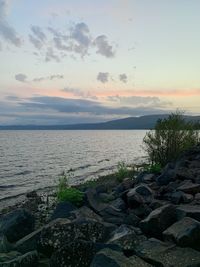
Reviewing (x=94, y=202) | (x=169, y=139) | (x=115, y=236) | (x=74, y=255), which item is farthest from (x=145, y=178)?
(x=74, y=255)

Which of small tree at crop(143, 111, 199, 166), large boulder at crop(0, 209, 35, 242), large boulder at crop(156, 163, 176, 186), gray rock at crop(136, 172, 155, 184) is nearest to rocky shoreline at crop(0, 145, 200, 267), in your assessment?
large boulder at crop(0, 209, 35, 242)

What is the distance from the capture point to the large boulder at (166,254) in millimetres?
10228

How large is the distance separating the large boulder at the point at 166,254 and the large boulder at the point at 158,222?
1371 millimetres

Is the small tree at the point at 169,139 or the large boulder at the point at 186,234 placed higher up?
the small tree at the point at 169,139

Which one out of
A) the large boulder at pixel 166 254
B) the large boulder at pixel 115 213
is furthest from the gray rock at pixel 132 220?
the large boulder at pixel 166 254

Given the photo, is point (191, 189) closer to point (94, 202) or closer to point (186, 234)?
point (94, 202)

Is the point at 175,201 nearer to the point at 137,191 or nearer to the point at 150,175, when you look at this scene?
the point at 137,191

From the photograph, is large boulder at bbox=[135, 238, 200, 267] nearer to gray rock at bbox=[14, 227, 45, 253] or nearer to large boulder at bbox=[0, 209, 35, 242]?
gray rock at bbox=[14, 227, 45, 253]

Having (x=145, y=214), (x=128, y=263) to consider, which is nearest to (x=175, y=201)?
(x=145, y=214)

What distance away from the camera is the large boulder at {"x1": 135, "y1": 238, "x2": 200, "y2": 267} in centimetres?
1023

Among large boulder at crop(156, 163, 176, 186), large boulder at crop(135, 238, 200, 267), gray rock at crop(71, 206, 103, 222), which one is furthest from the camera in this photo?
large boulder at crop(156, 163, 176, 186)

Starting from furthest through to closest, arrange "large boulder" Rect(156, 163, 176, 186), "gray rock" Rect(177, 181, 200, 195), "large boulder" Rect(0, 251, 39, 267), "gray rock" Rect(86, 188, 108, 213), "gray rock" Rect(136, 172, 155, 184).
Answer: "gray rock" Rect(136, 172, 155, 184) → "large boulder" Rect(156, 163, 176, 186) → "gray rock" Rect(177, 181, 200, 195) → "gray rock" Rect(86, 188, 108, 213) → "large boulder" Rect(0, 251, 39, 267)

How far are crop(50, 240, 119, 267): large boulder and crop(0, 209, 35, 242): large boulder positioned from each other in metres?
4.00

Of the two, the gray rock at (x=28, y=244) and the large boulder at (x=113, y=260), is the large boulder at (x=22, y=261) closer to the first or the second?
the gray rock at (x=28, y=244)
